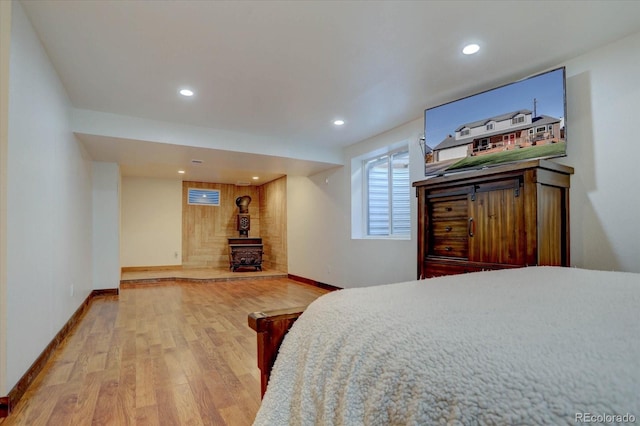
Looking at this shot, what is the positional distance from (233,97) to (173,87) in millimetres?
538

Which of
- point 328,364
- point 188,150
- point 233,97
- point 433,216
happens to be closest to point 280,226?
point 188,150

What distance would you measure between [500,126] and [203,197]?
7055 millimetres

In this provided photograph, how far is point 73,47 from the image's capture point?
7.59ft

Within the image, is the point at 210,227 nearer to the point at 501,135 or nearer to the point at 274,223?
the point at 274,223

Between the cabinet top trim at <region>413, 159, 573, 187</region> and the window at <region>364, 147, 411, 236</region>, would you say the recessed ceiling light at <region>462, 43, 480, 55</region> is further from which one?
the window at <region>364, 147, 411, 236</region>

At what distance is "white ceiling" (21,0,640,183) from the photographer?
1942 mm

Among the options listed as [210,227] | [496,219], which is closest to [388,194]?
[496,219]

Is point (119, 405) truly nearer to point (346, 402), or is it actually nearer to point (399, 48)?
point (346, 402)

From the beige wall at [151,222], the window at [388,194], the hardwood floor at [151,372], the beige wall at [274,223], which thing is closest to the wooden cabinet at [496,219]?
the window at [388,194]

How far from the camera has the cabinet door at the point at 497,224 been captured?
7.16 feet

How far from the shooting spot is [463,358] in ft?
1.57

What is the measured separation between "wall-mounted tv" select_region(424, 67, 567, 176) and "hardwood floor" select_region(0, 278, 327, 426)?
2465 mm

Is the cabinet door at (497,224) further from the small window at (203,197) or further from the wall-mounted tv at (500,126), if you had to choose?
the small window at (203,197)

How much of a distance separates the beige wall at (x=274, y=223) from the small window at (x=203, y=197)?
1.15m
